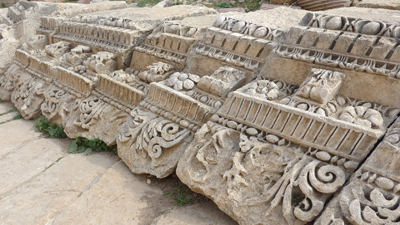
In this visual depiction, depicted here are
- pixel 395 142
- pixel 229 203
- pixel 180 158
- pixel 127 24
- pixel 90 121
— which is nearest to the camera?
pixel 395 142

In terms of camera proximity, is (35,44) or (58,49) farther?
(35,44)

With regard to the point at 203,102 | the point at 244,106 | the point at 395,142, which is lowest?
the point at 203,102

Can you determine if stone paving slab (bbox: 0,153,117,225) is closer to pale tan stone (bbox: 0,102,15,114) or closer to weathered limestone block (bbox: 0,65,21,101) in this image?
pale tan stone (bbox: 0,102,15,114)

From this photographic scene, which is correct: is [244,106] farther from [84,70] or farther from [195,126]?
[84,70]

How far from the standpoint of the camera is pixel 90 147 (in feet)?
9.64

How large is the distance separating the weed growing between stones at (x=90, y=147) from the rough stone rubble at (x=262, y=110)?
0.22 ft

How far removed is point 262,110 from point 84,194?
5.14 feet

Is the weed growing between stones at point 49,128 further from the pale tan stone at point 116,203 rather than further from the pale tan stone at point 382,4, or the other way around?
the pale tan stone at point 382,4

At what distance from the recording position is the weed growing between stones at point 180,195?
6.91 feet

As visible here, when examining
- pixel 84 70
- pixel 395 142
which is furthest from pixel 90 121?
pixel 395 142

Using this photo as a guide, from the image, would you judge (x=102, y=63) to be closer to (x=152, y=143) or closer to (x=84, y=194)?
(x=152, y=143)

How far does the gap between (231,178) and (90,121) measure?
185cm

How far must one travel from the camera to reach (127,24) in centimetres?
359

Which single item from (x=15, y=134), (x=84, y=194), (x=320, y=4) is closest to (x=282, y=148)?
(x=84, y=194)
